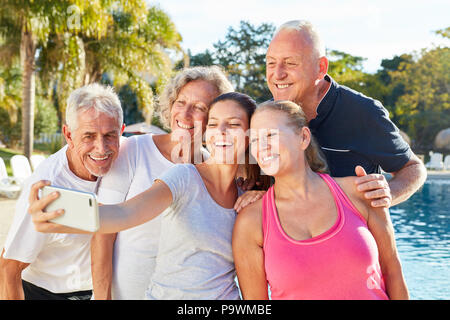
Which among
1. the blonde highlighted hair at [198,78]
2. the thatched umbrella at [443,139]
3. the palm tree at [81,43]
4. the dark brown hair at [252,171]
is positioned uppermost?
the palm tree at [81,43]

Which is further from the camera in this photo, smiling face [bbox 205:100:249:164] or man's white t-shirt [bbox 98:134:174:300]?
man's white t-shirt [bbox 98:134:174:300]

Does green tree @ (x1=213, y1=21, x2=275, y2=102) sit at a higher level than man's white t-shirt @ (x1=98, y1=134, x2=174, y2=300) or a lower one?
higher

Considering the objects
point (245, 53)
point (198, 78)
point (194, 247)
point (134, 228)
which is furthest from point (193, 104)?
point (245, 53)

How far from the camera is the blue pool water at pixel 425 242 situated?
7871 mm

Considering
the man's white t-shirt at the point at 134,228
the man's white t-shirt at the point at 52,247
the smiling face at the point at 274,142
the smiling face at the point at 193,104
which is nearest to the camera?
the smiling face at the point at 274,142

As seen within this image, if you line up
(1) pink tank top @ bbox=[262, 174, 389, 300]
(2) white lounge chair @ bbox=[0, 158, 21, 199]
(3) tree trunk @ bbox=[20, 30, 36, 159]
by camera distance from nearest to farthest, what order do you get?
(1) pink tank top @ bbox=[262, 174, 389, 300], (2) white lounge chair @ bbox=[0, 158, 21, 199], (3) tree trunk @ bbox=[20, 30, 36, 159]

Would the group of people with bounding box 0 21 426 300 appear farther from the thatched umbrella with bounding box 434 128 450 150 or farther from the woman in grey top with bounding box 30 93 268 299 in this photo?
the thatched umbrella with bounding box 434 128 450 150

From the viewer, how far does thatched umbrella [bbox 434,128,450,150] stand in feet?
114

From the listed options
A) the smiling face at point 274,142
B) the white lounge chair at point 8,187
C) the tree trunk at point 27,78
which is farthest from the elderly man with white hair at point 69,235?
the tree trunk at point 27,78

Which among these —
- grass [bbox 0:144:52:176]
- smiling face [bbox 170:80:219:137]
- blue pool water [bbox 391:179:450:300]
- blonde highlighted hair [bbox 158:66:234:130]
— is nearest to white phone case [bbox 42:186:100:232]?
smiling face [bbox 170:80:219:137]

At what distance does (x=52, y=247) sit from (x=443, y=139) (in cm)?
3641

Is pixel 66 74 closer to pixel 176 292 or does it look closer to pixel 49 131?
pixel 176 292

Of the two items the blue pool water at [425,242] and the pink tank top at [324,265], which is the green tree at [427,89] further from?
the pink tank top at [324,265]

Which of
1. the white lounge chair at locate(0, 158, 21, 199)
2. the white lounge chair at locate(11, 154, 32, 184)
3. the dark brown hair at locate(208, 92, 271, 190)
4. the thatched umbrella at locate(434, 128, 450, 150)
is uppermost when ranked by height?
the dark brown hair at locate(208, 92, 271, 190)
